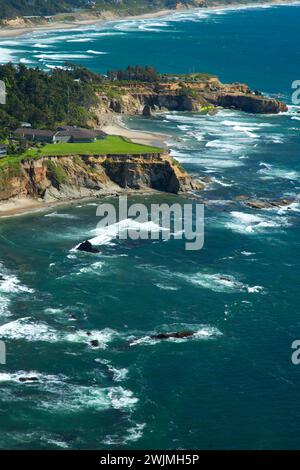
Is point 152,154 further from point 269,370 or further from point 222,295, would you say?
point 269,370

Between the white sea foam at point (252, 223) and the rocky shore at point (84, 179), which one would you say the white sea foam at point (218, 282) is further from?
the rocky shore at point (84, 179)

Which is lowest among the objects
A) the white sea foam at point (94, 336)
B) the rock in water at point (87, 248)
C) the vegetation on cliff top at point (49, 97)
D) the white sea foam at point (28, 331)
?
the white sea foam at point (94, 336)

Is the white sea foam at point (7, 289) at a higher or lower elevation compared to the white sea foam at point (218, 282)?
higher

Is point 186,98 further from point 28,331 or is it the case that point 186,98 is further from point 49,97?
point 28,331

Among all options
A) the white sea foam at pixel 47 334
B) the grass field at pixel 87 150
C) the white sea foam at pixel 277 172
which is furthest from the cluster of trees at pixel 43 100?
the white sea foam at pixel 47 334

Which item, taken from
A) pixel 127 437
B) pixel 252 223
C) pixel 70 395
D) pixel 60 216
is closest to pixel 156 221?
pixel 60 216
